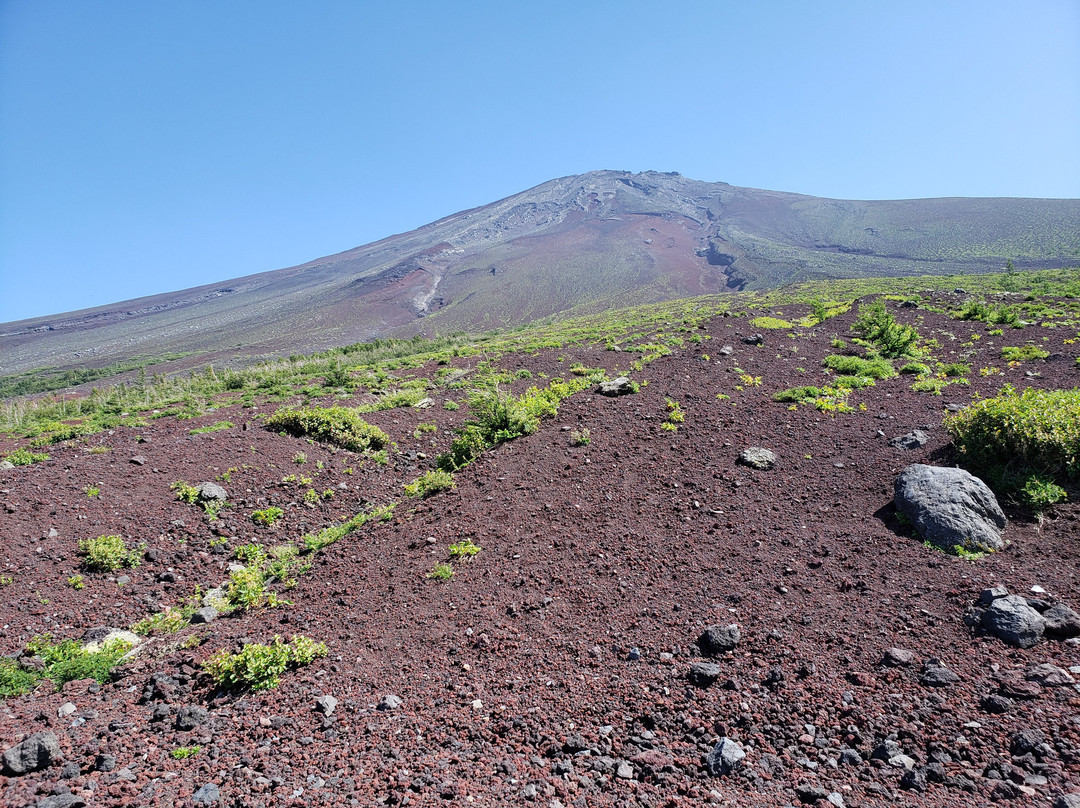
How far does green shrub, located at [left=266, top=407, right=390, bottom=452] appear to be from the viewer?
377 inches

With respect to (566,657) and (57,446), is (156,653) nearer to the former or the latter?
(566,657)

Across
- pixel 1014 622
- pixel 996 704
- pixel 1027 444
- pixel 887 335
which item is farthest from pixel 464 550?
pixel 887 335

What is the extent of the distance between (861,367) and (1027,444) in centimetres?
598

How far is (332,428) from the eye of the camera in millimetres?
9742

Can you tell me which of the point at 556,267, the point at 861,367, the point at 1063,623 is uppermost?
the point at 556,267

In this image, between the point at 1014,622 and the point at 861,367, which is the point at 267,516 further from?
the point at 861,367

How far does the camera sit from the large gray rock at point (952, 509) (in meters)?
4.48

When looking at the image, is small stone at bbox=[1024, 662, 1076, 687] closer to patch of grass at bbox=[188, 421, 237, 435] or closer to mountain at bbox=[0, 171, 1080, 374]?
patch of grass at bbox=[188, 421, 237, 435]

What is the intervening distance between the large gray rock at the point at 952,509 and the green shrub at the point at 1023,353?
8.50m

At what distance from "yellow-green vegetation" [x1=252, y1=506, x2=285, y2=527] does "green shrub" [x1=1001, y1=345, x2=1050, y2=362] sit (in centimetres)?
1504

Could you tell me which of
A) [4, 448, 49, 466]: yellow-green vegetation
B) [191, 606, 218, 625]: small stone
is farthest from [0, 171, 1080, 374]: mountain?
[191, 606, 218, 625]: small stone

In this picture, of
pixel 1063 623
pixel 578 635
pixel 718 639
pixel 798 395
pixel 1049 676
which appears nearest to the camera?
pixel 1049 676

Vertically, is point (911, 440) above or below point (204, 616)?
above

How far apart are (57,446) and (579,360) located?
12.7 metres
